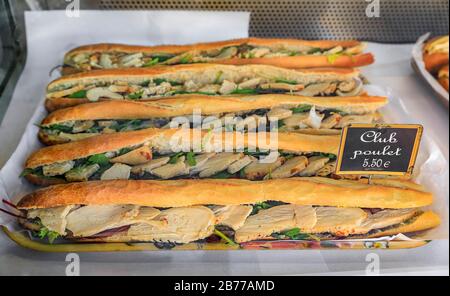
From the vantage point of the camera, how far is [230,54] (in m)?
2.55

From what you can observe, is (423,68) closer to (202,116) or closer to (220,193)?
(202,116)

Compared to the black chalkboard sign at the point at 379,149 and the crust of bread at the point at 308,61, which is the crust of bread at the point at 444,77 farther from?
the black chalkboard sign at the point at 379,149

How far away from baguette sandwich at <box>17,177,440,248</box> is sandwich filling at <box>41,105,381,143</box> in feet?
1.04

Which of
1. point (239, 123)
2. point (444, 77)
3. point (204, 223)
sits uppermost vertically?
→ point (444, 77)

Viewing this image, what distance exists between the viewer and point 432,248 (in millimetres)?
1857

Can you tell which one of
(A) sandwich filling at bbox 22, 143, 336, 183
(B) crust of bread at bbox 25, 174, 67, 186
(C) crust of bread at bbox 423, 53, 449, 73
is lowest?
(B) crust of bread at bbox 25, 174, 67, 186

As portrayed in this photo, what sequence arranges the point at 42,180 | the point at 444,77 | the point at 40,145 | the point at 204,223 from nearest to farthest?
1. the point at 204,223
2. the point at 42,180
3. the point at 40,145
4. the point at 444,77

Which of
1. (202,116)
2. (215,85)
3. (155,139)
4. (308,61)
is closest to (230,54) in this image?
(215,85)

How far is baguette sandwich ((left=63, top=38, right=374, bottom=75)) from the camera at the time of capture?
2510 mm

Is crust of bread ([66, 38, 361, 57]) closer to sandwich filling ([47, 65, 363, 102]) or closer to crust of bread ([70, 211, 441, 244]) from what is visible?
sandwich filling ([47, 65, 363, 102])

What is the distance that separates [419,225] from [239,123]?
0.85 metres

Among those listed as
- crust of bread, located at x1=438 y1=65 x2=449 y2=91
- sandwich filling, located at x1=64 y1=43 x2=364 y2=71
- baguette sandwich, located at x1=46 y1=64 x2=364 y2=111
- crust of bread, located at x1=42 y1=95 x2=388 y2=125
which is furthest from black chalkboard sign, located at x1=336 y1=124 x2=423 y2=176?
crust of bread, located at x1=438 y1=65 x2=449 y2=91

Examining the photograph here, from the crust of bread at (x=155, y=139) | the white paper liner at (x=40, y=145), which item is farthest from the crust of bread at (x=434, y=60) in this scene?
the crust of bread at (x=155, y=139)
